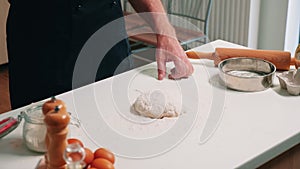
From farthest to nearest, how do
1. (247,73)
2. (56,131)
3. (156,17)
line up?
(156,17), (247,73), (56,131)

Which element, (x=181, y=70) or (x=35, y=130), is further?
(x=181, y=70)

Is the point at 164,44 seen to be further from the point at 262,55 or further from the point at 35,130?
the point at 35,130

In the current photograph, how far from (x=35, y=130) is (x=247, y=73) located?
640mm

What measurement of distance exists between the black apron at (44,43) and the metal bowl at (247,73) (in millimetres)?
448

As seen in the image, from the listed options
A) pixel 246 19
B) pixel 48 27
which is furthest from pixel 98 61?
pixel 246 19

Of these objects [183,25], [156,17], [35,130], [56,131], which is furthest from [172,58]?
[183,25]

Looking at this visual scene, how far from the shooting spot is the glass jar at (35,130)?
0.94m

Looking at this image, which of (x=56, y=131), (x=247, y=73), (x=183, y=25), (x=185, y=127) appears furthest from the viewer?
(x=183, y=25)

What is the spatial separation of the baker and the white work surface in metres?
0.19

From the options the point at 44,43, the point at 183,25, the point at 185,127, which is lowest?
the point at 183,25

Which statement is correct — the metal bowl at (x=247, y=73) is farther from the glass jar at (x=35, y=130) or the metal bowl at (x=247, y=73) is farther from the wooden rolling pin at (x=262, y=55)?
the glass jar at (x=35, y=130)

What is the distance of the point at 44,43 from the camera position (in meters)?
1.43

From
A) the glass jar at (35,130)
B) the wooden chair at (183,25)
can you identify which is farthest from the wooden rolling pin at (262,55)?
the wooden chair at (183,25)

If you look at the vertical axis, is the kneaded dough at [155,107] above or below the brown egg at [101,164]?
below
